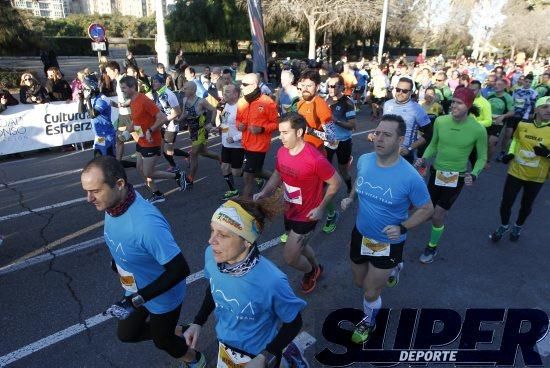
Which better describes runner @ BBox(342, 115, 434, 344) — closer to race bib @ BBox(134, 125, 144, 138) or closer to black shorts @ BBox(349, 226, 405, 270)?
black shorts @ BBox(349, 226, 405, 270)

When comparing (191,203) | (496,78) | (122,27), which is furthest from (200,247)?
(122,27)

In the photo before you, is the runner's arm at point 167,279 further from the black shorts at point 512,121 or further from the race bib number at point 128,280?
the black shorts at point 512,121

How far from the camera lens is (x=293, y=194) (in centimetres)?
379

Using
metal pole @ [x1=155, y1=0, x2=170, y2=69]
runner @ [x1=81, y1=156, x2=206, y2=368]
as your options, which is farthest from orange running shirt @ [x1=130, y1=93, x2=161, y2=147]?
metal pole @ [x1=155, y1=0, x2=170, y2=69]

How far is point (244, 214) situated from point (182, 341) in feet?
4.25

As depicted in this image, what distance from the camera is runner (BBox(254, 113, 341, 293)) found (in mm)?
3641

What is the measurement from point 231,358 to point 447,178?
353 centimetres

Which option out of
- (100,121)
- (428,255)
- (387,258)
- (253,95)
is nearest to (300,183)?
(387,258)

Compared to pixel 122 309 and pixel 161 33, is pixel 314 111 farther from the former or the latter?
pixel 161 33

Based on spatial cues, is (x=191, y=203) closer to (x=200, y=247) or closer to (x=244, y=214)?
(x=200, y=247)

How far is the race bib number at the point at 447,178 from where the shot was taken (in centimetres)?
470

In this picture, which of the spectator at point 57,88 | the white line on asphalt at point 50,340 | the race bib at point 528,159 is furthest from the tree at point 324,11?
the white line on asphalt at point 50,340

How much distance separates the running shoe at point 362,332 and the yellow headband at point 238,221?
74.5 inches

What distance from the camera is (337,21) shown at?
32.8 metres
